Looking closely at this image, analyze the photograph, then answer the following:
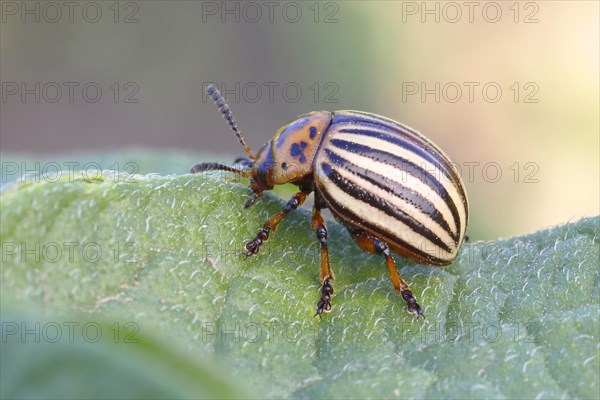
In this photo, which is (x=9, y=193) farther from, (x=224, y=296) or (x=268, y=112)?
(x=268, y=112)

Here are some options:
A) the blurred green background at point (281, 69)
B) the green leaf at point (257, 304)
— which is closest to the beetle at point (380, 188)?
the green leaf at point (257, 304)

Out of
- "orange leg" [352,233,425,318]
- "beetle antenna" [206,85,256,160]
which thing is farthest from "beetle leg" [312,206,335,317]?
"beetle antenna" [206,85,256,160]

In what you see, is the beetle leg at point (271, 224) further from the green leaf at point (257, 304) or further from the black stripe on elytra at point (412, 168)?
the black stripe on elytra at point (412, 168)

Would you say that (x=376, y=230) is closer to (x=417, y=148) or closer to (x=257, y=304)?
(x=417, y=148)

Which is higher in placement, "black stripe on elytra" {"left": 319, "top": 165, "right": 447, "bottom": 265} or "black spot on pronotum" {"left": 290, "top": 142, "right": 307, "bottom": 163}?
"black spot on pronotum" {"left": 290, "top": 142, "right": 307, "bottom": 163}

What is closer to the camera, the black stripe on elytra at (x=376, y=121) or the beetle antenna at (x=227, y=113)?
the black stripe on elytra at (x=376, y=121)

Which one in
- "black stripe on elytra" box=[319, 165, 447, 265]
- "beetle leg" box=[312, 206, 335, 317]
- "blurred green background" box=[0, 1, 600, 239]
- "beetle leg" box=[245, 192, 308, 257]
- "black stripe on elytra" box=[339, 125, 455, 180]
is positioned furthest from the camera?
"blurred green background" box=[0, 1, 600, 239]

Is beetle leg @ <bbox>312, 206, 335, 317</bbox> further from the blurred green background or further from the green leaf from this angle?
the blurred green background

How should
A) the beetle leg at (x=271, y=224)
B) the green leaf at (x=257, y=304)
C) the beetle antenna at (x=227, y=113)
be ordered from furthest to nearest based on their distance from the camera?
1. the beetle antenna at (x=227, y=113)
2. the beetle leg at (x=271, y=224)
3. the green leaf at (x=257, y=304)
